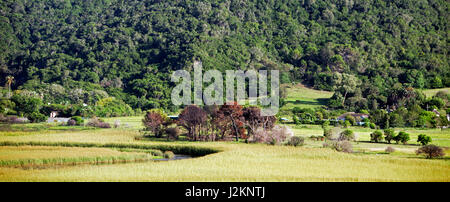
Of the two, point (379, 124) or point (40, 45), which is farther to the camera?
point (40, 45)

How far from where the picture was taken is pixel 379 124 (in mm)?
75438

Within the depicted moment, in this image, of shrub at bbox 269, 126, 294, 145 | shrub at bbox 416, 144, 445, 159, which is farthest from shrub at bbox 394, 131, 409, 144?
shrub at bbox 269, 126, 294, 145

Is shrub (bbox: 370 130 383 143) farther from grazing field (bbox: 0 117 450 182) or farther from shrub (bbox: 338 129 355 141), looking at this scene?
grazing field (bbox: 0 117 450 182)

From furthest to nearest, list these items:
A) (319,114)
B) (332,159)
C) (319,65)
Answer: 1. (319,65)
2. (319,114)
3. (332,159)

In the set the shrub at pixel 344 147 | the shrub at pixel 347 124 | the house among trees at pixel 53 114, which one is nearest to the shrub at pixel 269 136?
the shrub at pixel 344 147

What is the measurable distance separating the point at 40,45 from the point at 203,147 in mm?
129076

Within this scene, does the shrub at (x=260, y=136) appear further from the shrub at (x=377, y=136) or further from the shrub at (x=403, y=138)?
the shrub at (x=403, y=138)

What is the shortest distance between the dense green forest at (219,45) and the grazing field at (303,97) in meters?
3.68

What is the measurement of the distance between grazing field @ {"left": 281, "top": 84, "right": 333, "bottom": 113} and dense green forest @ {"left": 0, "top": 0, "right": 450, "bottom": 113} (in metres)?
3.68

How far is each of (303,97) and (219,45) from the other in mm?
39335

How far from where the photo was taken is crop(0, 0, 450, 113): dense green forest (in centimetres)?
11725
